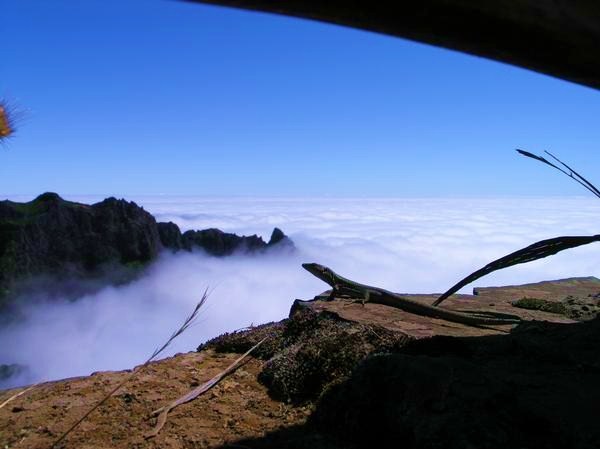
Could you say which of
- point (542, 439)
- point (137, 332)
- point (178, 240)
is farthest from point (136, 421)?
point (137, 332)

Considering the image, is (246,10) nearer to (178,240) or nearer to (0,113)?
(0,113)

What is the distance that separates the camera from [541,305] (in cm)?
644

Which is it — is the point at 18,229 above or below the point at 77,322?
above

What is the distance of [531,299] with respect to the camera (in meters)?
6.67

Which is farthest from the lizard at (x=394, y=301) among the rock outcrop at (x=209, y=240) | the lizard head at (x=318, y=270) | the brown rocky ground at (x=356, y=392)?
the rock outcrop at (x=209, y=240)

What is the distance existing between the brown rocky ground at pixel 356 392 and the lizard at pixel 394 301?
0.23 meters

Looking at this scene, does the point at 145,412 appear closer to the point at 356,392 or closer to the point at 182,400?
the point at 182,400

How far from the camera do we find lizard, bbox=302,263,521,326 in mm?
5613

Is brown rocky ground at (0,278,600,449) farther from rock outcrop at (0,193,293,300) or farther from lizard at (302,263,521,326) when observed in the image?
rock outcrop at (0,193,293,300)

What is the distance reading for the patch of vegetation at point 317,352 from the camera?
166 inches

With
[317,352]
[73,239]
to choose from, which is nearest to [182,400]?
[317,352]

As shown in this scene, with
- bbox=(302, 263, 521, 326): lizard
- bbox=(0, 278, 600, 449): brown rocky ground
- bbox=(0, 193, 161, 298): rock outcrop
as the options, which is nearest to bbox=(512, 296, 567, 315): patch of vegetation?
bbox=(0, 278, 600, 449): brown rocky ground

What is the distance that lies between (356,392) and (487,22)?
2671 mm

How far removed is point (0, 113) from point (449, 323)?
5.13 meters
